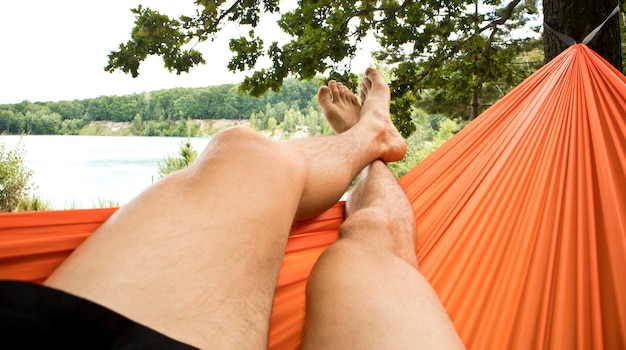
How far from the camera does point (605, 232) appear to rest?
2.68ft

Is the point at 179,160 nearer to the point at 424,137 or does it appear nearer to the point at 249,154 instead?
the point at 249,154

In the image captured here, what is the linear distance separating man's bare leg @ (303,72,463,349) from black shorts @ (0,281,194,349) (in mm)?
207

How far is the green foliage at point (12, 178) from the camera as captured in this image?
9.46 metres

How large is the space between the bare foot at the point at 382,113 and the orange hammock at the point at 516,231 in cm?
8

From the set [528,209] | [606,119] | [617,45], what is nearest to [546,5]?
[617,45]

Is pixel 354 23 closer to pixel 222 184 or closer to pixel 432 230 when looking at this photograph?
pixel 432 230

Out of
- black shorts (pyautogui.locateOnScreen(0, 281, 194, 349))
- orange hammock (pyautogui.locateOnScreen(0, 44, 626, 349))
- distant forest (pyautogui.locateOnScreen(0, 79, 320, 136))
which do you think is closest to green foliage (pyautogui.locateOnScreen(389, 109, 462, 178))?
distant forest (pyautogui.locateOnScreen(0, 79, 320, 136))

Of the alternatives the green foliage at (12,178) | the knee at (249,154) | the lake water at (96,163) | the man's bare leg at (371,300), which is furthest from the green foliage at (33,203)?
the man's bare leg at (371,300)

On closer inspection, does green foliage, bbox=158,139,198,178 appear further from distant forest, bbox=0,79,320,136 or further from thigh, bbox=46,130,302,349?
thigh, bbox=46,130,302,349

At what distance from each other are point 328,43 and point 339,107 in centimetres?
234

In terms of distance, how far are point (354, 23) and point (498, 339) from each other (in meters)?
3.69

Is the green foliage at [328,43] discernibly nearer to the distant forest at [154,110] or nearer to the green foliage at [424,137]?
the distant forest at [154,110]

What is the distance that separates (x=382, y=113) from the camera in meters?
1.38

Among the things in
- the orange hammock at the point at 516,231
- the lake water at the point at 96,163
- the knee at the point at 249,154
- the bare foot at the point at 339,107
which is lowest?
the lake water at the point at 96,163
